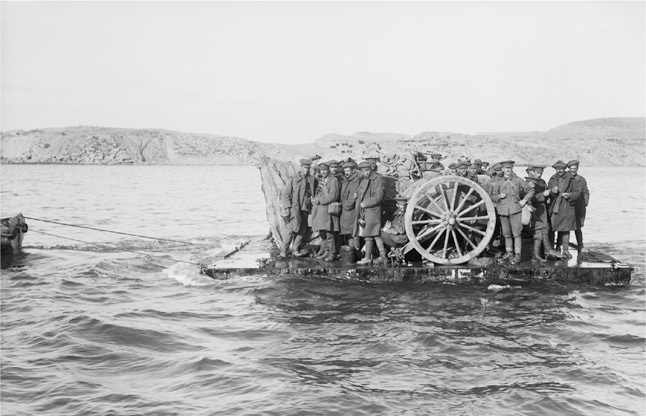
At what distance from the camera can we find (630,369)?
9.17 meters

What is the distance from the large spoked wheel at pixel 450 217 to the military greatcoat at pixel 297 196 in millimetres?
2156

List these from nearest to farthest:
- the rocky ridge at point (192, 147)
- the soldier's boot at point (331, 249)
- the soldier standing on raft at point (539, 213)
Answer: the soldier standing on raft at point (539, 213)
the soldier's boot at point (331, 249)
the rocky ridge at point (192, 147)

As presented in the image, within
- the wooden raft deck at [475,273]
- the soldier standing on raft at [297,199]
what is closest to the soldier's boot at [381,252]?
the wooden raft deck at [475,273]

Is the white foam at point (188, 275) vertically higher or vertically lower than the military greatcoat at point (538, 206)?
lower

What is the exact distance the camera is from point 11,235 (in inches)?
693

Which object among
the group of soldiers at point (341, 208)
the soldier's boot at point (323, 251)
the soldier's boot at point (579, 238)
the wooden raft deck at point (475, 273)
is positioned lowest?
the wooden raft deck at point (475, 273)

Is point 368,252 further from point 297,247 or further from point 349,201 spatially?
point 297,247

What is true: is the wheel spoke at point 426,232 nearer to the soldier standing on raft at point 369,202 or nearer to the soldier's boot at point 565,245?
the soldier standing on raft at point 369,202

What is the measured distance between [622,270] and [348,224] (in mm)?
5507

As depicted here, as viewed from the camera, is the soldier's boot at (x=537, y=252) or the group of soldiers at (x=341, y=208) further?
the soldier's boot at (x=537, y=252)

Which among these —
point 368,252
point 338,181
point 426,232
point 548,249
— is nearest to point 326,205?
point 338,181

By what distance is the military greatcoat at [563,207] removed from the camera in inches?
534

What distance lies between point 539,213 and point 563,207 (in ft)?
1.83

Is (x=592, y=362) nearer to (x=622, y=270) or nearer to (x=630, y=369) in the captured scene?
(x=630, y=369)
